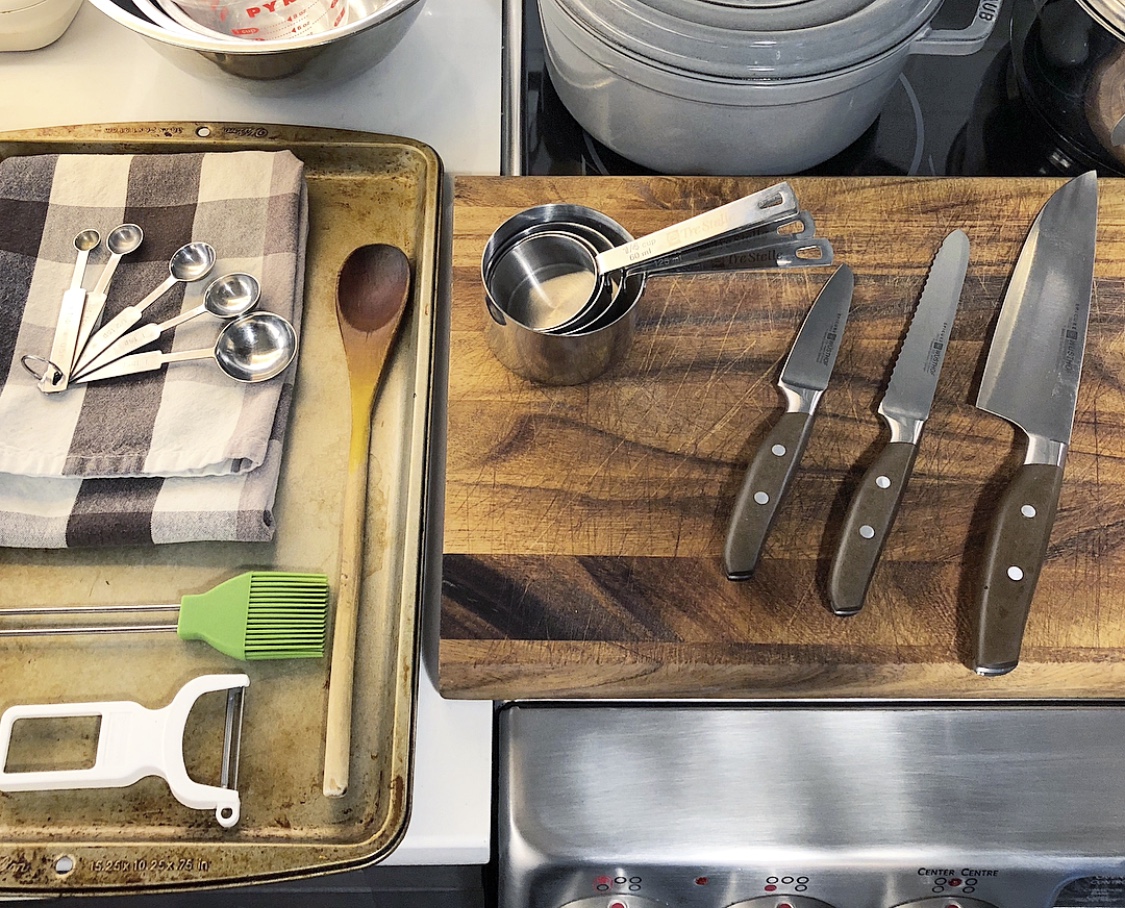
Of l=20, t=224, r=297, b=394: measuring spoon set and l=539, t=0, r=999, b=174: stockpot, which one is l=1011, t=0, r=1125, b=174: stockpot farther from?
l=20, t=224, r=297, b=394: measuring spoon set

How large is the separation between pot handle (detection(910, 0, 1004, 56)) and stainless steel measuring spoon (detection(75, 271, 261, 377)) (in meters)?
0.46

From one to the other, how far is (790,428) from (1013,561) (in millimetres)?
135

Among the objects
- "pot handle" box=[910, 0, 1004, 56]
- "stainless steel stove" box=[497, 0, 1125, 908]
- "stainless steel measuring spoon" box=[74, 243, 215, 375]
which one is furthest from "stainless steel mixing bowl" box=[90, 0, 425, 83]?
"stainless steel stove" box=[497, 0, 1125, 908]

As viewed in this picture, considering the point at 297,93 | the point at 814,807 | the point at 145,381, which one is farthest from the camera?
the point at 297,93

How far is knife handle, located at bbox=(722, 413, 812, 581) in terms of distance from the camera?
1.60ft

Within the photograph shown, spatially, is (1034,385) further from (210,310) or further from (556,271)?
(210,310)

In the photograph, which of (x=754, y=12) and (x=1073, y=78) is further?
(x=1073, y=78)

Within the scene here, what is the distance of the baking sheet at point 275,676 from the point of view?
Result: 1.52 feet

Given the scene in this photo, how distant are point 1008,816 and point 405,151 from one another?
57 cm

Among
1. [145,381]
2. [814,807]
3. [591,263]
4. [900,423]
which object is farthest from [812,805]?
[145,381]

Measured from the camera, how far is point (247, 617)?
0.50 m

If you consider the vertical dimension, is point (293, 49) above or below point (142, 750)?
above

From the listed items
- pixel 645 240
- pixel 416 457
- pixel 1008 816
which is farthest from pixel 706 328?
pixel 1008 816

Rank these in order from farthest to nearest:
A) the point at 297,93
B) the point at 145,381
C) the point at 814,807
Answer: the point at 297,93 < the point at 145,381 < the point at 814,807
